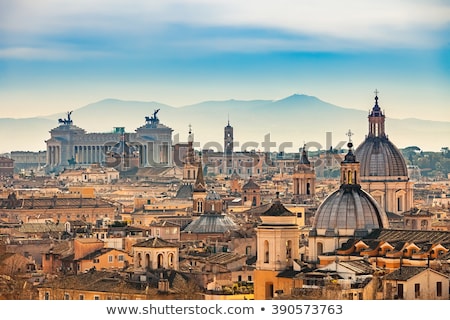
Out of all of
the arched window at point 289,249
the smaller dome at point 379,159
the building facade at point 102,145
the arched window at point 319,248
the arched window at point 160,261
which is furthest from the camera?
the building facade at point 102,145

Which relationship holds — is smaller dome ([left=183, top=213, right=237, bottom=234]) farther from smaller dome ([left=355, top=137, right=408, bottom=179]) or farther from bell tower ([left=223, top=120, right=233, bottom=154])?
bell tower ([left=223, top=120, right=233, bottom=154])

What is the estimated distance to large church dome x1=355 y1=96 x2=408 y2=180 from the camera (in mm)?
49344

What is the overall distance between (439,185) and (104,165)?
31492 millimetres

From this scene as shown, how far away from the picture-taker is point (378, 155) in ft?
163

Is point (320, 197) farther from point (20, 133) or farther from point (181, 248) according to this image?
point (181, 248)

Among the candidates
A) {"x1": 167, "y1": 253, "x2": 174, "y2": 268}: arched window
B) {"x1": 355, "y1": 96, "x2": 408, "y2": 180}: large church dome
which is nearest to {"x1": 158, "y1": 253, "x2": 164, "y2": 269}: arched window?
{"x1": 167, "y1": 253, "x2": 174, "y2": 268}: arched window

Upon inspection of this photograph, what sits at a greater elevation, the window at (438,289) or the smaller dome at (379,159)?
the smaller dome at (379,159)

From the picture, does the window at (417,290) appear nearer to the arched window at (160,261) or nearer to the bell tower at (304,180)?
the arched window at (160,261)

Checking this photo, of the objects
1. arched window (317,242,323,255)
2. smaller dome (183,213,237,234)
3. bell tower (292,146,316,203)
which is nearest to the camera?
arched window (317,242,323,255)

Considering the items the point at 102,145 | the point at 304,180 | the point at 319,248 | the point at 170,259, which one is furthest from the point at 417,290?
the point at 102,145

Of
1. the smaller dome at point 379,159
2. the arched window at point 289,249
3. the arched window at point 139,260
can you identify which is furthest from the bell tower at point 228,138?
the arched window at point 289,249

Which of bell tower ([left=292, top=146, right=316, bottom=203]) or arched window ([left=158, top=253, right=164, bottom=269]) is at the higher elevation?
bell tower ([left=292, top=146, right=316, bottom=203])

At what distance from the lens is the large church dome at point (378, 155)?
49.3 metres
